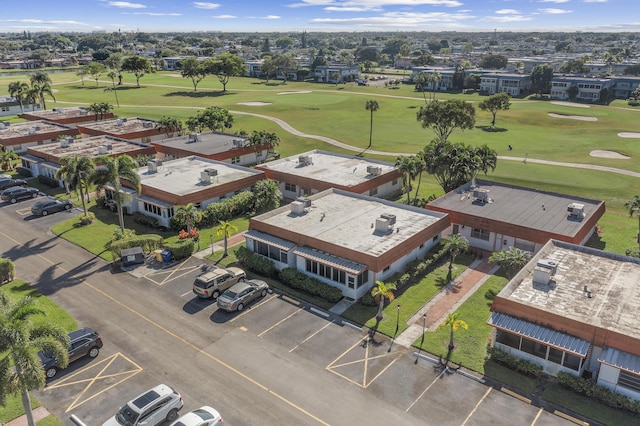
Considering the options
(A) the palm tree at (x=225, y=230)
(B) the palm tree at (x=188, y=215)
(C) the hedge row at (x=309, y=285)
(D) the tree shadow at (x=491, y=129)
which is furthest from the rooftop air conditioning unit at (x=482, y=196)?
(D) the tree shadow at (x=491, y=129)

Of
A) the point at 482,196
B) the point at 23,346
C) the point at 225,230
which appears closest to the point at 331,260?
the point at 225,230

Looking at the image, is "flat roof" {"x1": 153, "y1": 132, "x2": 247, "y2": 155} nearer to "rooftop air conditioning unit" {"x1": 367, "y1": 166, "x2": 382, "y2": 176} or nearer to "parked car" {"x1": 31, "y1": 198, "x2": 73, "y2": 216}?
"parked car" {"x1": 31, "y1": 198, "x2": 73, "y2": 216}

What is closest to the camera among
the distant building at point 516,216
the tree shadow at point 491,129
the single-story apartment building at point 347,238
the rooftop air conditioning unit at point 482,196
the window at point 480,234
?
the single-story apartment building at point 347,238

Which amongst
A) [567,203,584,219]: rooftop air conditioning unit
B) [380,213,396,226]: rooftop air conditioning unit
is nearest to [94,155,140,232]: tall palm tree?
[380,213,396,226]: rooftop air conditioning unit

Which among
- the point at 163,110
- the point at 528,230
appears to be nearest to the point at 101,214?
the point at 528,230

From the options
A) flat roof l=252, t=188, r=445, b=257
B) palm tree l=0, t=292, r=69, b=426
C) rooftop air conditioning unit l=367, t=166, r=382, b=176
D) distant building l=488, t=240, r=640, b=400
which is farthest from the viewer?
rooftop air conditioning unit l=367, t=166, r=382, b=176

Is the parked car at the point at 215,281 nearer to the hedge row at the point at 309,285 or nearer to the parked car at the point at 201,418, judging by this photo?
the hedge row at the point at 309,285

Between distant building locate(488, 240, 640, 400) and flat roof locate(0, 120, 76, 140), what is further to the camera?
flat roof locate(0, 120, 76, 140)
